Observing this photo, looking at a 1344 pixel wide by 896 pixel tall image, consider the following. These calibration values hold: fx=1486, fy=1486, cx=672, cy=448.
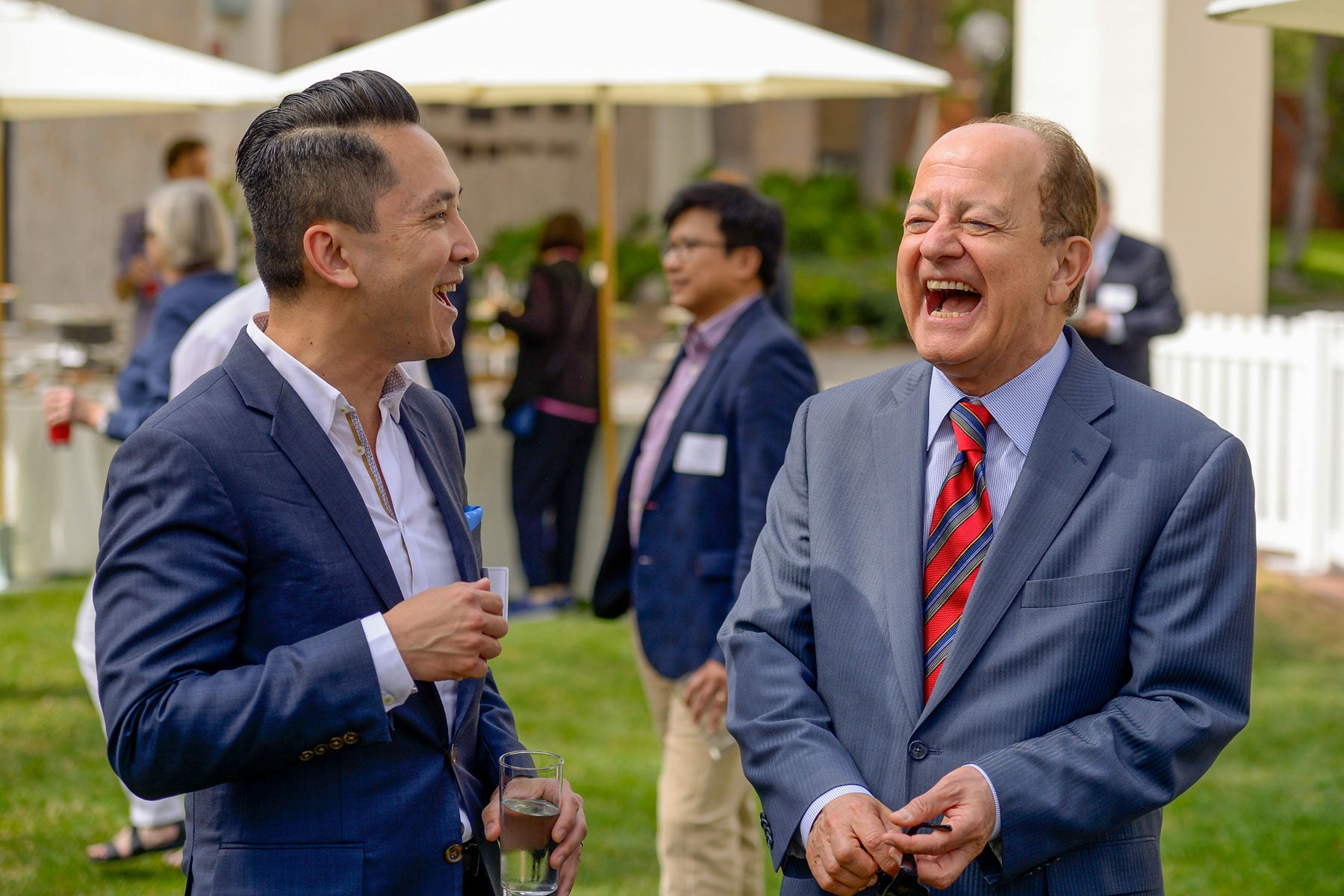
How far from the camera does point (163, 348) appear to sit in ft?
16.9

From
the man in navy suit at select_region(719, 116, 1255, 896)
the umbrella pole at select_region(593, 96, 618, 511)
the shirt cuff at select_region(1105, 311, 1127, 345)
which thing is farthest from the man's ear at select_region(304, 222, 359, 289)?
the umbrella pole at select_region(593, 96, 618, 511)

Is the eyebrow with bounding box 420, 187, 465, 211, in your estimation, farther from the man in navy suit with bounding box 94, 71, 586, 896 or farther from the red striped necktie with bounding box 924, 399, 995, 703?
the red striped necktie with bounding box 924, 399, 995, 703

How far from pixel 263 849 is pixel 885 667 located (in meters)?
0.99

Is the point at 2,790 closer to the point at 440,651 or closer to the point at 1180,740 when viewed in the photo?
the point at 440,651

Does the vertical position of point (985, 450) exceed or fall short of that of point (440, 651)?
it exceeds it

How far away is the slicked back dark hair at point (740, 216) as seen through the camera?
4.48 metres

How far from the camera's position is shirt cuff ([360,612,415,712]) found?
2029 mm

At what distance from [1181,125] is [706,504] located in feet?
28.2

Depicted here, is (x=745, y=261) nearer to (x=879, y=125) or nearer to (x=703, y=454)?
(x=703, y=454)

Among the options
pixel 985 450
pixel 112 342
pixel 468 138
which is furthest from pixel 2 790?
pixel 468 138

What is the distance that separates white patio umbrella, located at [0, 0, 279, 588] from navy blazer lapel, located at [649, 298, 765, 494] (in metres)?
4.31

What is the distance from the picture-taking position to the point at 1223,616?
228cm

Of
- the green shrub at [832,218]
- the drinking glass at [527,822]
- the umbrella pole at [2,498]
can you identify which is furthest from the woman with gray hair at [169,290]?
the green shrub at [832,218]

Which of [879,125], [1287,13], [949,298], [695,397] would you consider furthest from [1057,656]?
[879,125]
